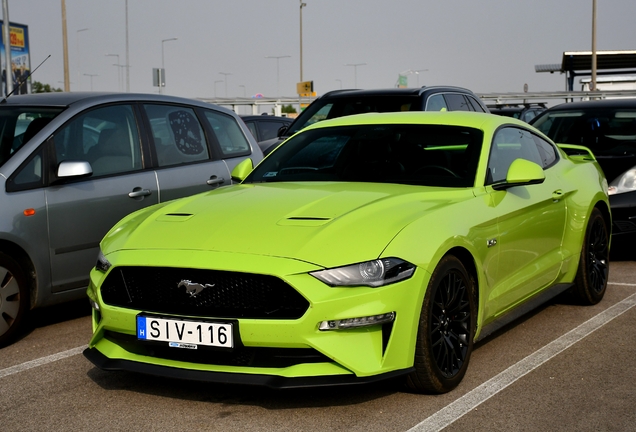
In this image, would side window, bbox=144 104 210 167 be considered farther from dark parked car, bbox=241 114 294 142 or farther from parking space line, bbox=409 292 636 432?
dark parked car, bbox=241 114 294 142

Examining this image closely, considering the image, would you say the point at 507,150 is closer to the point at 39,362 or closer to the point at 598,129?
the point at 39,362

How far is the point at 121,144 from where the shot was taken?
7277mm

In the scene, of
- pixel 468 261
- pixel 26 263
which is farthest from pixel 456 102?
pixel 468 261

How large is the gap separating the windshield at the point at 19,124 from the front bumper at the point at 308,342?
8.46 feet

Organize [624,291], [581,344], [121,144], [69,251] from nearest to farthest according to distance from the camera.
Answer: [581,344], [69,251], [121,144], [624,291]

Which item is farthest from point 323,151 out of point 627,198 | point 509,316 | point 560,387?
point 627,198

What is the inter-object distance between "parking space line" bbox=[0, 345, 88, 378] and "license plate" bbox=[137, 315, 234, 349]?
1329mm

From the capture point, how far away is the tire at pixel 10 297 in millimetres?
6102

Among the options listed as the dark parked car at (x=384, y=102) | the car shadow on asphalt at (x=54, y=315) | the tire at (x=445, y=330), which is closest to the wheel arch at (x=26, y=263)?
the car shadow on asphalt at (x=54, y=315)

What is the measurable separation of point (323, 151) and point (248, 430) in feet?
8.19

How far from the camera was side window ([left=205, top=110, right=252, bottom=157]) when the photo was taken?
8367mm

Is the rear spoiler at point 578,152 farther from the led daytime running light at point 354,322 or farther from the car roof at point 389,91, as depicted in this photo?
→ the led daytime running light at point 354,322

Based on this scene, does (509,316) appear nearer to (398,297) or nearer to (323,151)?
(323,151)

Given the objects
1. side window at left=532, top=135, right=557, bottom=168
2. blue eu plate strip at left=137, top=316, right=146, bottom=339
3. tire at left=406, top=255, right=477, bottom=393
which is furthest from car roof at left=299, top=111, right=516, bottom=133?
blue eu plate strip at left=137, top=316, right=146, bottom=339
